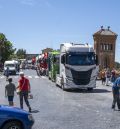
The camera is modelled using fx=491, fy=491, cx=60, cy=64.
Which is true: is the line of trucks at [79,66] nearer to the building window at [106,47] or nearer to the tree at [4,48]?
the building window at [106,47]

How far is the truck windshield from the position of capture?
34562 millimetres

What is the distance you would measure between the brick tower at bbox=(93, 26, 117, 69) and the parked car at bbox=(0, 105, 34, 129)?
89.2 m

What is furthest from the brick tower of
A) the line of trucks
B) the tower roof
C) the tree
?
the line of trucks

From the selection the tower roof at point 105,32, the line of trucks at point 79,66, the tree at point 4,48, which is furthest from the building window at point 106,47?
the line of trucks at point 79,66

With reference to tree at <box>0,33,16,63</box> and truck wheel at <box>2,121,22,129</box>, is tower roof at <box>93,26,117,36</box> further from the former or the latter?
truck wheel at <box>2,121,22,129</box>

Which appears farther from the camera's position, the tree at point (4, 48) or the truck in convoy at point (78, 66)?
the tree at point (4, 48)

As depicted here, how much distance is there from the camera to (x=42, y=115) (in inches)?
757

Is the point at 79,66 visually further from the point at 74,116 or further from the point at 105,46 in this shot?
the point at 105,46

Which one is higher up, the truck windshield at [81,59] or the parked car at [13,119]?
the truck windshield at [81,59]

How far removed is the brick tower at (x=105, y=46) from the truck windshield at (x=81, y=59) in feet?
221

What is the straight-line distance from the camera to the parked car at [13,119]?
12.8 metres

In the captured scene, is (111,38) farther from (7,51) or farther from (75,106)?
(75,106)

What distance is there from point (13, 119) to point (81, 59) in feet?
72.2

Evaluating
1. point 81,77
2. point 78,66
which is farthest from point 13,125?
point 81,77
